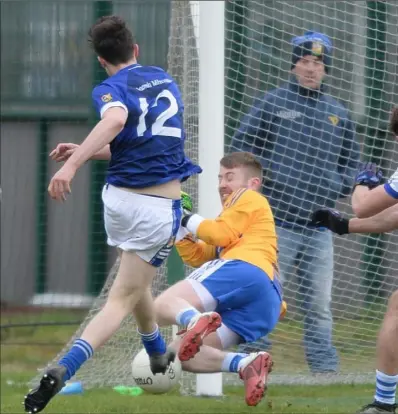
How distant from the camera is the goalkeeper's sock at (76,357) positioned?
6160 mm

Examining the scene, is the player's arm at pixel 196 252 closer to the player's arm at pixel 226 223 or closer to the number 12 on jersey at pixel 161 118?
the player's arm at pixel 226 223

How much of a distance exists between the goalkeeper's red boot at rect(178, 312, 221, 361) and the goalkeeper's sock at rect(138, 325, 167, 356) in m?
0.28

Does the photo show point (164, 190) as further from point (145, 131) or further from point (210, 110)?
point (210, 110)

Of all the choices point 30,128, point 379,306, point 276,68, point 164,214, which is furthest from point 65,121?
→ point 164,214

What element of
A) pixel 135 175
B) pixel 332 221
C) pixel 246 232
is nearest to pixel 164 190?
pixel 135 175

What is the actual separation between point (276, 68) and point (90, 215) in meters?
2.72

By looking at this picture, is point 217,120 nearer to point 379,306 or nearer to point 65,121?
point 379,306

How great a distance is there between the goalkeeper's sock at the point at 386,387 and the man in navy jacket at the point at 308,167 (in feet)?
5.52

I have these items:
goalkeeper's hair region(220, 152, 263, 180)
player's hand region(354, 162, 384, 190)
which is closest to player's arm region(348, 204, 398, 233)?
player's hand region(354, 162, 384, 190)

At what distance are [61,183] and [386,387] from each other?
2.15m

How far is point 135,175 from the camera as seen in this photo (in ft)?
20.7

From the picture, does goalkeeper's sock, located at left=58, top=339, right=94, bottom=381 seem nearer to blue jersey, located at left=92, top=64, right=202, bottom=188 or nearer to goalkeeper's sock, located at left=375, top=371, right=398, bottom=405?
blue jersey, located at left=92, top=64, right=202, bottom=188

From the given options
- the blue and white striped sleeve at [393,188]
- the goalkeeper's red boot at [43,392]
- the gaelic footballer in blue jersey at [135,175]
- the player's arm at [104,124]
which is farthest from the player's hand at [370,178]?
the goalkeeper's red boot at [43,392]

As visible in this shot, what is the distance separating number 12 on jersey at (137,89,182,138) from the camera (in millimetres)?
6270
